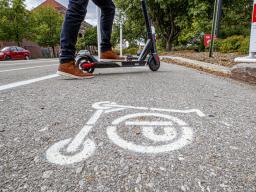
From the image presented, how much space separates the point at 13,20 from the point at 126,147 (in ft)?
120

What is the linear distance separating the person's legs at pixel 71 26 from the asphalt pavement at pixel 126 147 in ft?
4.39

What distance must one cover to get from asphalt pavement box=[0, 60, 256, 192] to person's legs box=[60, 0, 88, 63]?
1339 mm

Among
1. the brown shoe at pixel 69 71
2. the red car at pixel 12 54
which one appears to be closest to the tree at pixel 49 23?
the red car at pixel 12 54

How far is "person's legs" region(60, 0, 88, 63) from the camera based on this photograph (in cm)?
288

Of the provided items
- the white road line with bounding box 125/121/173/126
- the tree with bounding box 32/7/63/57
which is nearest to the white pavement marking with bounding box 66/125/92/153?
the white road line with bounding box 125/121/173/126

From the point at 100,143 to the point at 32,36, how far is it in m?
37.9

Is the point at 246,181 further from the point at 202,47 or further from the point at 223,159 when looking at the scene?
the point at 202,47

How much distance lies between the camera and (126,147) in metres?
1.05

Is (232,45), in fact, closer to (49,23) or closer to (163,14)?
(163,14)

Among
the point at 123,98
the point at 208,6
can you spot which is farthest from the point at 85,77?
the point at 208,6

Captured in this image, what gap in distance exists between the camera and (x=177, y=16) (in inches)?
766

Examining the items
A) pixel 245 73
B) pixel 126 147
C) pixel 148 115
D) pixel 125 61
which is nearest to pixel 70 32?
pixel 125 61

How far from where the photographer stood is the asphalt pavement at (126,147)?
0.79 meters

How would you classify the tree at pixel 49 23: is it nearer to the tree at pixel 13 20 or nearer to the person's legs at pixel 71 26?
the tree at pixel 13 20
